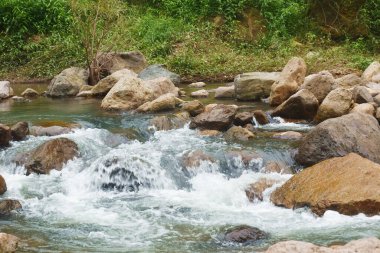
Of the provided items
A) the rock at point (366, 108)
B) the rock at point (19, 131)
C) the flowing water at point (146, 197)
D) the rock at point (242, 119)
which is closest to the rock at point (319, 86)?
the rock at point (366, 108)

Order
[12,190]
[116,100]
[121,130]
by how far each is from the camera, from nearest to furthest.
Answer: [12,190] → [121,130] → [116,100]

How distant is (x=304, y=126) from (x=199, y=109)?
209 centimetres

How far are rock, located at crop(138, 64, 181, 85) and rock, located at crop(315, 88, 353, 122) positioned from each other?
5548mm

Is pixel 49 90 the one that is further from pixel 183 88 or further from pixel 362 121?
pixel 362 121

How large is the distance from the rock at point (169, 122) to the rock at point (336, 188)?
354 cm

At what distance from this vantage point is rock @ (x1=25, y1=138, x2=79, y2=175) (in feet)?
29.0

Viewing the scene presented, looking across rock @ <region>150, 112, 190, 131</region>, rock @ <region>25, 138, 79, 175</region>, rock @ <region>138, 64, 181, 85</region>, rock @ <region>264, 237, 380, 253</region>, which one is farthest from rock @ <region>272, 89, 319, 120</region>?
rock @ <region>264, 237, 380, 253</region>

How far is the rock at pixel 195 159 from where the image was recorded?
8.79 meters

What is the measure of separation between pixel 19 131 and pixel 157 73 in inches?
230

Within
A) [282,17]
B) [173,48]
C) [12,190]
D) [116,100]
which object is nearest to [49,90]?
[116,100]

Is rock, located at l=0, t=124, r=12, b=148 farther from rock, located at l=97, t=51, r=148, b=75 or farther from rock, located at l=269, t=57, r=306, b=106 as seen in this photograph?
rock, located at l=97, t=51, r=148, b=75

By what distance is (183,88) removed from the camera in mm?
15062

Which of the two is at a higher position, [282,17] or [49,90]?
[282,17]

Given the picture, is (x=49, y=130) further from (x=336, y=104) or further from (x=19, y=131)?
(x=336, y=104)
